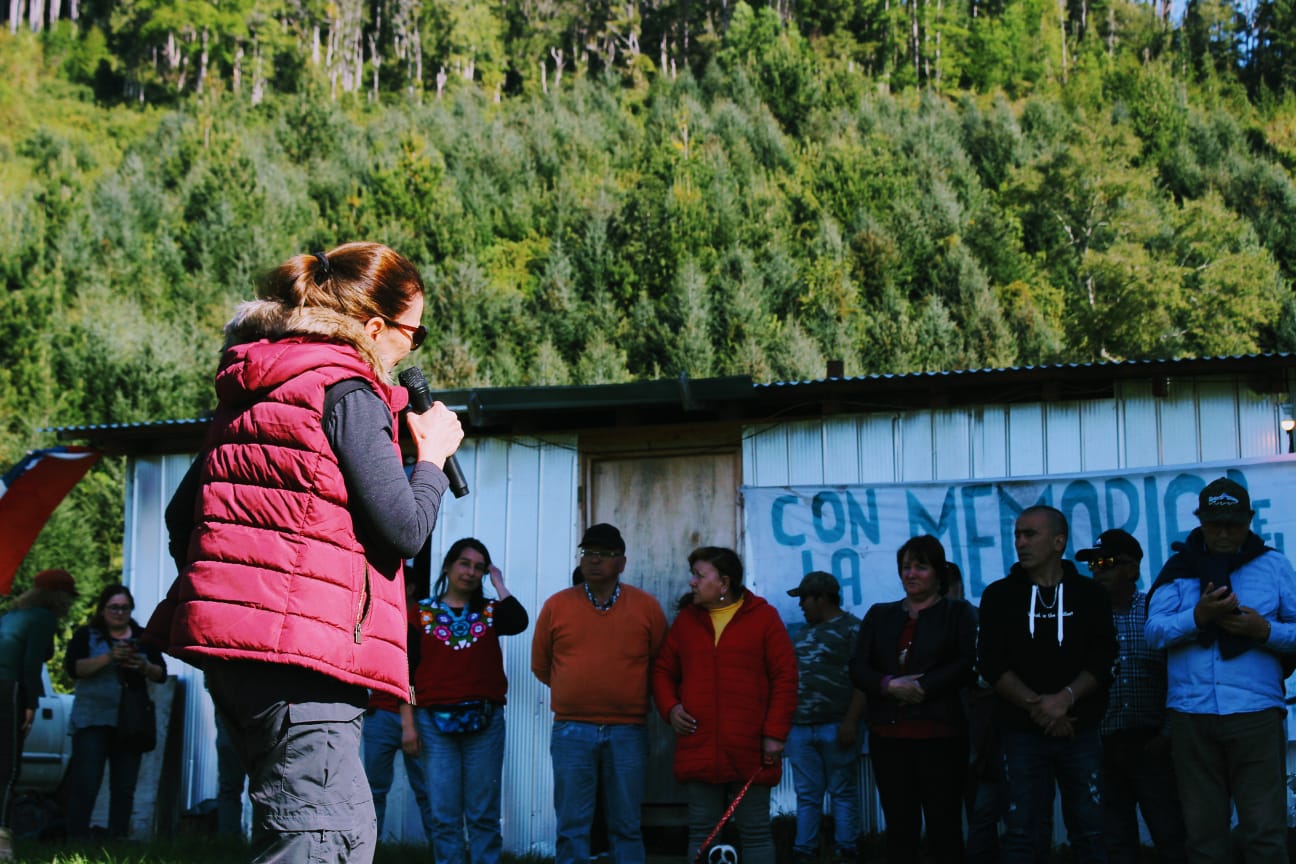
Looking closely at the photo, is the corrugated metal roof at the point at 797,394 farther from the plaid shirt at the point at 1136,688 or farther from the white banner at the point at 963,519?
the plaid shirt at the point at 1136,688

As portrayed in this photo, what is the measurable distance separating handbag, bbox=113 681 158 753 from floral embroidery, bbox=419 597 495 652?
2911mm

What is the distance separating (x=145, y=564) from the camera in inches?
440

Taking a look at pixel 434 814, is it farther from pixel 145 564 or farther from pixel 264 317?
pixel 264 317

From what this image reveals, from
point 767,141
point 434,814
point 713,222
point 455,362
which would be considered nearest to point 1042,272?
point 713,222

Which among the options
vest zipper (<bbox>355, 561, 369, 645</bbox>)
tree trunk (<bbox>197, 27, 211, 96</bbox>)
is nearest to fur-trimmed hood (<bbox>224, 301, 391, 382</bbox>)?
vest zipper (<bbox>355, 561, 369, 645</bbox>)

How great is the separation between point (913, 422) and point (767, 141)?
144 feet

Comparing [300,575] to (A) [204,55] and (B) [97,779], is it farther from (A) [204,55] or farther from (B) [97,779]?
(A) [204,55]

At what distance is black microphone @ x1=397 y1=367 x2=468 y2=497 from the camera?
10.8 feet

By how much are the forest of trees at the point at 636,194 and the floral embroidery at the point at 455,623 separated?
1754cm

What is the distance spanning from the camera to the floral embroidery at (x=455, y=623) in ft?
27.2

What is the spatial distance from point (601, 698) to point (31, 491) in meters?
5.64

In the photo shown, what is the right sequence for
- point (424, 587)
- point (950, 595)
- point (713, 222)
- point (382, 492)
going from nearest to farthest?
point (382, 492) < point (950, 595) < point (424, 587) < point (713, 222)

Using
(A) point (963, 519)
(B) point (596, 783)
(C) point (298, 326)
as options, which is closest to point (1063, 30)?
(A) point (963, 519)

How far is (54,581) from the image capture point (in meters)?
9.52
